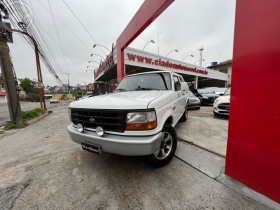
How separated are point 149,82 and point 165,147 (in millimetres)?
1484

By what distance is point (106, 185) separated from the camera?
1.85 m

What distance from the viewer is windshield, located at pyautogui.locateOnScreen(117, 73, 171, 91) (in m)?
2.90

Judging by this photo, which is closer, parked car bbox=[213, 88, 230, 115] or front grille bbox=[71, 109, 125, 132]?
front grille bbox=[71, 109, 125, 132]

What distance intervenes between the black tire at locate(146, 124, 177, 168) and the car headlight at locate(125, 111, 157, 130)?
0.43m

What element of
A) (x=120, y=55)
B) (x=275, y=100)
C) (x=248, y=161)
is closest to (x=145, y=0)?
(x=120, y=55)

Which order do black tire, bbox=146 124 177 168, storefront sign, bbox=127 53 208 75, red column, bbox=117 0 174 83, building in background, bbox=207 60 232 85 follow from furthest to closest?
building in background, bbox=207 60 232 85, storefront sign, bbox=127 53 208 75, red column, bbox=117 0 174 83, black tire, bbox=146 124 177 168

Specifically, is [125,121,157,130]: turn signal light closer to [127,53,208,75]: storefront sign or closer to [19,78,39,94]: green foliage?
[127,53,208,75]: storefront sign

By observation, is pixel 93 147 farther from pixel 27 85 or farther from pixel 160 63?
pixel 27 85

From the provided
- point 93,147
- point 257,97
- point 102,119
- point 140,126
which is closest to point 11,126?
point 93,147

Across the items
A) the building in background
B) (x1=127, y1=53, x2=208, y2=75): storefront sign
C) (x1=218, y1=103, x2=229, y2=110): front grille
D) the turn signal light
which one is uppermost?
the building in background

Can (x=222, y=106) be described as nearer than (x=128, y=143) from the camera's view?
No

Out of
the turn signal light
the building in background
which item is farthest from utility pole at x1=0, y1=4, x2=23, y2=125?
the building in background

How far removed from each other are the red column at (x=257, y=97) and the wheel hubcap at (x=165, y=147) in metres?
0.90

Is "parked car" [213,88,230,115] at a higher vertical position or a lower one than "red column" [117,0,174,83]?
lower
